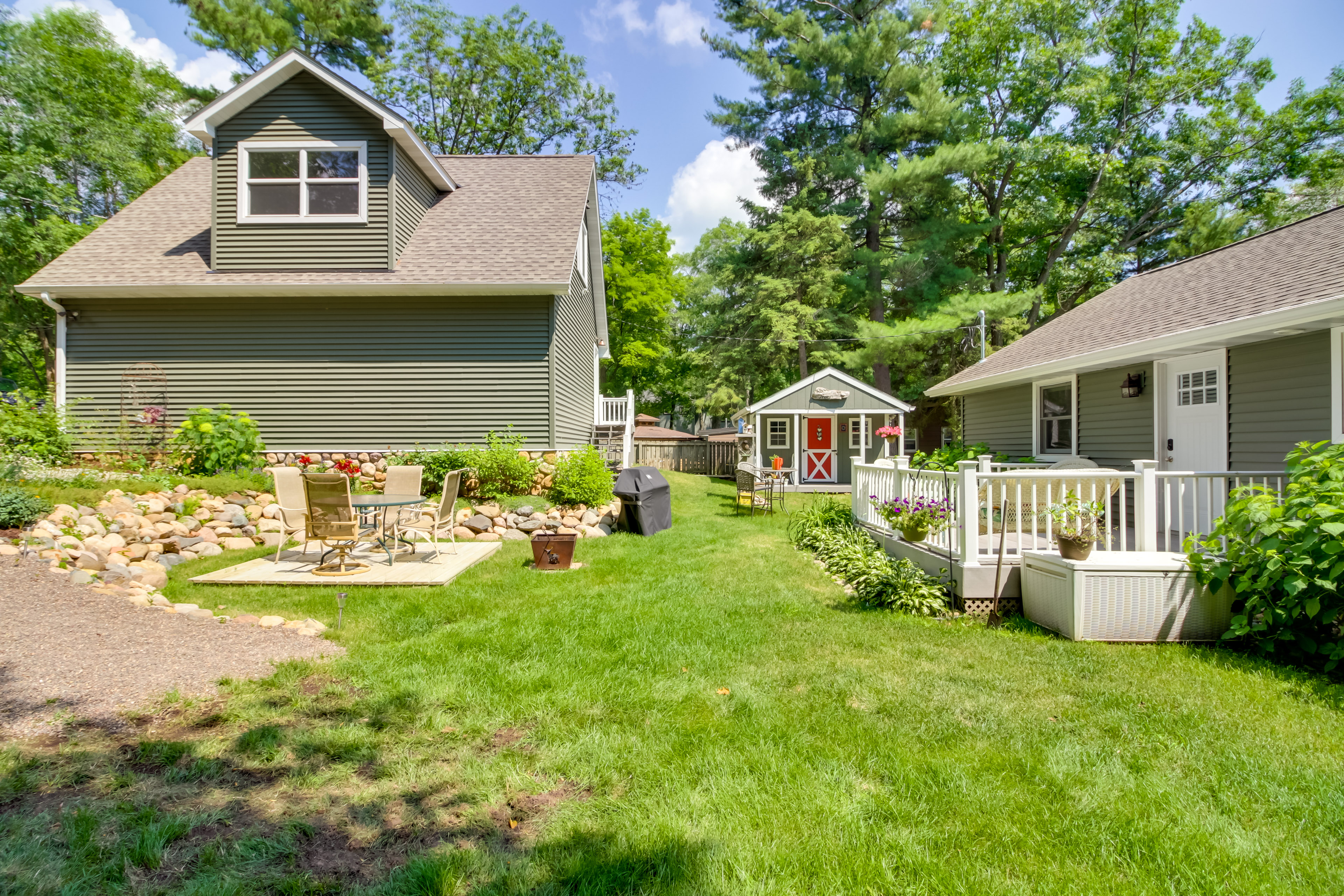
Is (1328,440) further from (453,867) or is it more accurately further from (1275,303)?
(453,867)

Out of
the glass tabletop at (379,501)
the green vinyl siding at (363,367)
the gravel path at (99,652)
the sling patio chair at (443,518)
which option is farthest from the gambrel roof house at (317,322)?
the gravel path at (99,652)

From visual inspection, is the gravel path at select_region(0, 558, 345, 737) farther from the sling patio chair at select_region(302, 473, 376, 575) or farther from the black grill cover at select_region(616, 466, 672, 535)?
the black grill cover at select_region(616, 466, 672, 535)

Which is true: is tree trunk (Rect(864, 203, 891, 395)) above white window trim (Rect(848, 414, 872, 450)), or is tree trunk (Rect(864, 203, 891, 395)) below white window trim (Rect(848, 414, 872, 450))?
above

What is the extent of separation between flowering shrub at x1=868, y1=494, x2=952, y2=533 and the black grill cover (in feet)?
13.2

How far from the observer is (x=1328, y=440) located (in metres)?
5.74

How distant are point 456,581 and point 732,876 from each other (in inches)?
199

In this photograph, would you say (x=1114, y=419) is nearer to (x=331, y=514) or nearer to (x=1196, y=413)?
(x=1196, y=413)

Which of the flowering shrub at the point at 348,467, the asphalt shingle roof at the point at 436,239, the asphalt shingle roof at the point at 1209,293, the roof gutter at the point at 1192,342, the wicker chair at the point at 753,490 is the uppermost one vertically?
the asphalt shingle roof at the point at 436,239

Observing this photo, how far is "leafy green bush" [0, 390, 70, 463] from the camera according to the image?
9.17 meters

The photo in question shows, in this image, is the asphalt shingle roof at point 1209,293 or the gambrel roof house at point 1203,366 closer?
the gambrel roof house at point 1203,366

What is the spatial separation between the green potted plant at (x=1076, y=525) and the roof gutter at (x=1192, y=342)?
8.27ft

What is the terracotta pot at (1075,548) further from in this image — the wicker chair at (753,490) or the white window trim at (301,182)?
the white window trim at (301,182)

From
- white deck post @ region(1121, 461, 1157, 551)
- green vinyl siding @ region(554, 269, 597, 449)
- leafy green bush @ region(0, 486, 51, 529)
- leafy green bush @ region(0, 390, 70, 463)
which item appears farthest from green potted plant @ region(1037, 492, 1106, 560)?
leafy green bush @ region(0, 390, 70, 463)

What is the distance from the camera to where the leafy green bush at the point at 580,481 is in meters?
10.1
